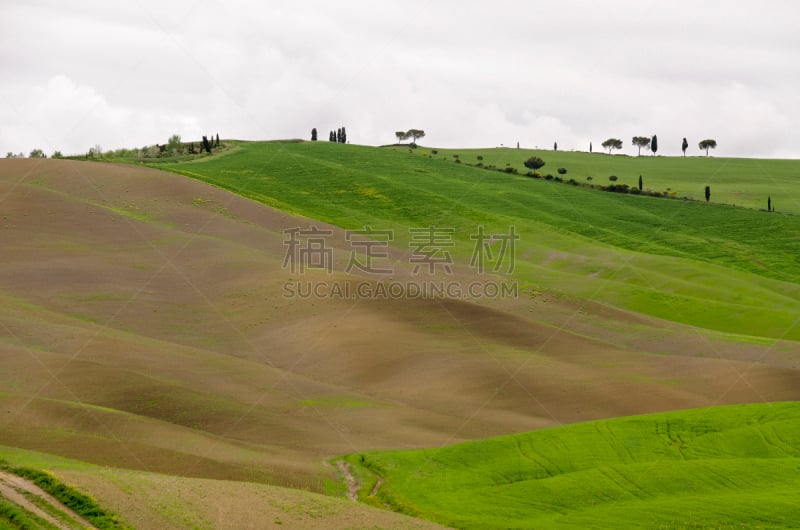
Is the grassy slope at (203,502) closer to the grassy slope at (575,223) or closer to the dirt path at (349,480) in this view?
the dirt path at (349,480)

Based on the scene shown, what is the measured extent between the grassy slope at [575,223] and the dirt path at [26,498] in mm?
56336

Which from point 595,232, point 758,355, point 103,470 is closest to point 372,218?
point 595,232

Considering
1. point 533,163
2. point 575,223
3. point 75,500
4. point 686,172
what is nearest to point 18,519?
point 75,500

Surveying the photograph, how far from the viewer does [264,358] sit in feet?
183

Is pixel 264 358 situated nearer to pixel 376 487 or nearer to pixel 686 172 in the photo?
pixel 376 487

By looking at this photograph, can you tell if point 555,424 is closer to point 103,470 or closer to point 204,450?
point 204,450

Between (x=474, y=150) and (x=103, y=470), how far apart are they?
166 meters

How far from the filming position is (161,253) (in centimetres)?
7300

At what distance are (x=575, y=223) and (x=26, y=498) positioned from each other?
306ft

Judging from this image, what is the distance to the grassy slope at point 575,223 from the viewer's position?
81150 mm

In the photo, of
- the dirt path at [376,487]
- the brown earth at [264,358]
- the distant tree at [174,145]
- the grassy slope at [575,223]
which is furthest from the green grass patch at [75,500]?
the distant tree at [174,145]

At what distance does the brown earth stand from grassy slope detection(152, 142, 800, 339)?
435 inches

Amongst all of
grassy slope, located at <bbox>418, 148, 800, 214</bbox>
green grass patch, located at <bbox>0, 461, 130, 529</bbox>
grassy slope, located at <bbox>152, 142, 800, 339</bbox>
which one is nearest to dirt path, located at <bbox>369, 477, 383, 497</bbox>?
green grass patch, located at <bbox>0, 461, 130, 529</bbox>

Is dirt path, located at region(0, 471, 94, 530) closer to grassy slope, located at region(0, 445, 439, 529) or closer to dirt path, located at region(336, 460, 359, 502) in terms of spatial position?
grassy slope, located at region(0, 445, 439, 529)
